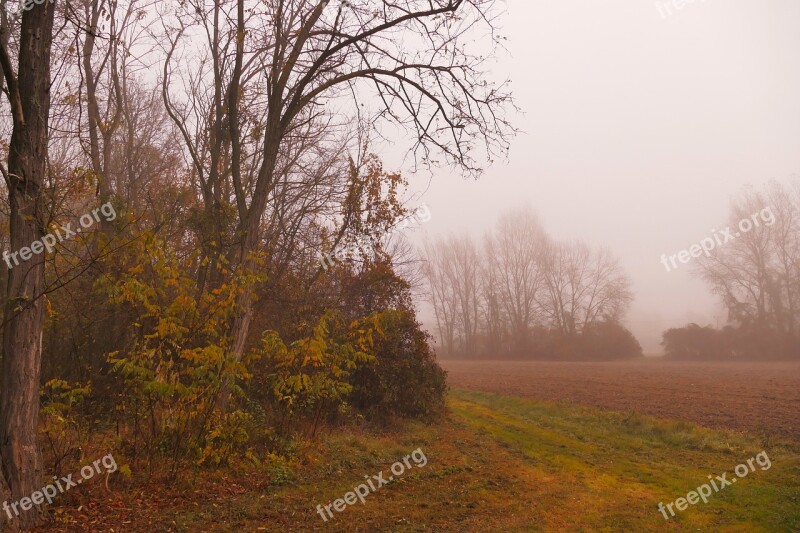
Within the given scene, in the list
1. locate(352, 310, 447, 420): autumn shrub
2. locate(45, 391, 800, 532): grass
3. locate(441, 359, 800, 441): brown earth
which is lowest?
locate(441, 359, 800, 441): brown earth

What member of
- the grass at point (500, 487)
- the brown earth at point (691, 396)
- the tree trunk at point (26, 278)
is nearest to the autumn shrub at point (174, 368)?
the grass at point (500, 487)

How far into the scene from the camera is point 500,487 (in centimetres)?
748

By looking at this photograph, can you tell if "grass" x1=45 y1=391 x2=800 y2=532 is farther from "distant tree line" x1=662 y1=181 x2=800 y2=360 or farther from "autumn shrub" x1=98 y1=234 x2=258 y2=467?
"distant tree line" x1=662 y1=181 x2=800 y2=360

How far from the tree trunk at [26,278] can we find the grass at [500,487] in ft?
3.77

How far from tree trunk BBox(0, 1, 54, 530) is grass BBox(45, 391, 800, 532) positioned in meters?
1.15

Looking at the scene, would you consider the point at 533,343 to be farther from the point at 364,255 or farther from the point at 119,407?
the point at 119,407

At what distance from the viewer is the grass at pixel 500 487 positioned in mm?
5688

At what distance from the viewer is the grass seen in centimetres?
569

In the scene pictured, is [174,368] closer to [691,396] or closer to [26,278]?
[26,278]

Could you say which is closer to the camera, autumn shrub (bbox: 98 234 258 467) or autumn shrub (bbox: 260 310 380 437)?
autumn shrub (bbox: 98 234 258 467)

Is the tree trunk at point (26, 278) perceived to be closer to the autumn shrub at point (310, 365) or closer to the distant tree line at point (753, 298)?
the autumn shrub at point (310, 365)

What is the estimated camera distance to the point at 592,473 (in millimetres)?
8727

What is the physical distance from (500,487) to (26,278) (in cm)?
651

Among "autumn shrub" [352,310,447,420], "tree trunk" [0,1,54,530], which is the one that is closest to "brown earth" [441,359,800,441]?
"autumn shrub" [352,310,447,420]
